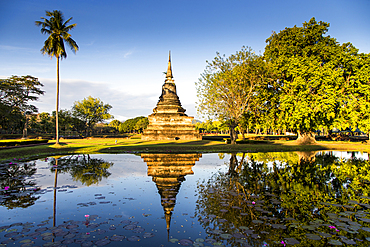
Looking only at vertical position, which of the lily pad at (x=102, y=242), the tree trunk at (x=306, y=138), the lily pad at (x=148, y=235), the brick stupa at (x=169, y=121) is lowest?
the lily pad at (x=148, y=235)

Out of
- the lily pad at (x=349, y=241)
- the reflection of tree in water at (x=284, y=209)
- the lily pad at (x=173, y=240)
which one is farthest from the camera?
the reflection of tree in water at (x=284, y=209)

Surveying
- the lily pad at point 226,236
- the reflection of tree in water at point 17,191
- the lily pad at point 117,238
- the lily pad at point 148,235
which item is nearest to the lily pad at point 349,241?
the lily pad at point 226,236

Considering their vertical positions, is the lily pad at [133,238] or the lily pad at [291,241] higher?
the lily pad at [291,241]

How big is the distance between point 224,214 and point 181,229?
58.3 inches

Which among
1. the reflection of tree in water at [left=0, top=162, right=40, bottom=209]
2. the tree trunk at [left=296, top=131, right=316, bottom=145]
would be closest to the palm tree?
the reflection of tree in water at [left=0, top=162, right=40, bottom=209]

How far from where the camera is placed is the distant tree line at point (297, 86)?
28406mm

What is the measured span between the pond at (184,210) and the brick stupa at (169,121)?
97.1 feet

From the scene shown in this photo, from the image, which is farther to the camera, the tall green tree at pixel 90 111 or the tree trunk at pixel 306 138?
the tall green tree at pixel 90 111

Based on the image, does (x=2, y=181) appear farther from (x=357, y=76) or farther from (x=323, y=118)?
(x=357, y=76)

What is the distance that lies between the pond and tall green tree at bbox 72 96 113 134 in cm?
5484

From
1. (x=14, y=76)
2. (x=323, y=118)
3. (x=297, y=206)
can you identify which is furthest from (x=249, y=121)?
(x=14, y=76)

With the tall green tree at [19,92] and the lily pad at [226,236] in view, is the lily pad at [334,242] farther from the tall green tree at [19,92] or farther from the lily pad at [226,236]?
the tall green tree at [19,92]

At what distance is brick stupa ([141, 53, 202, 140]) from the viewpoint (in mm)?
41031

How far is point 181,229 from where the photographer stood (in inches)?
216
